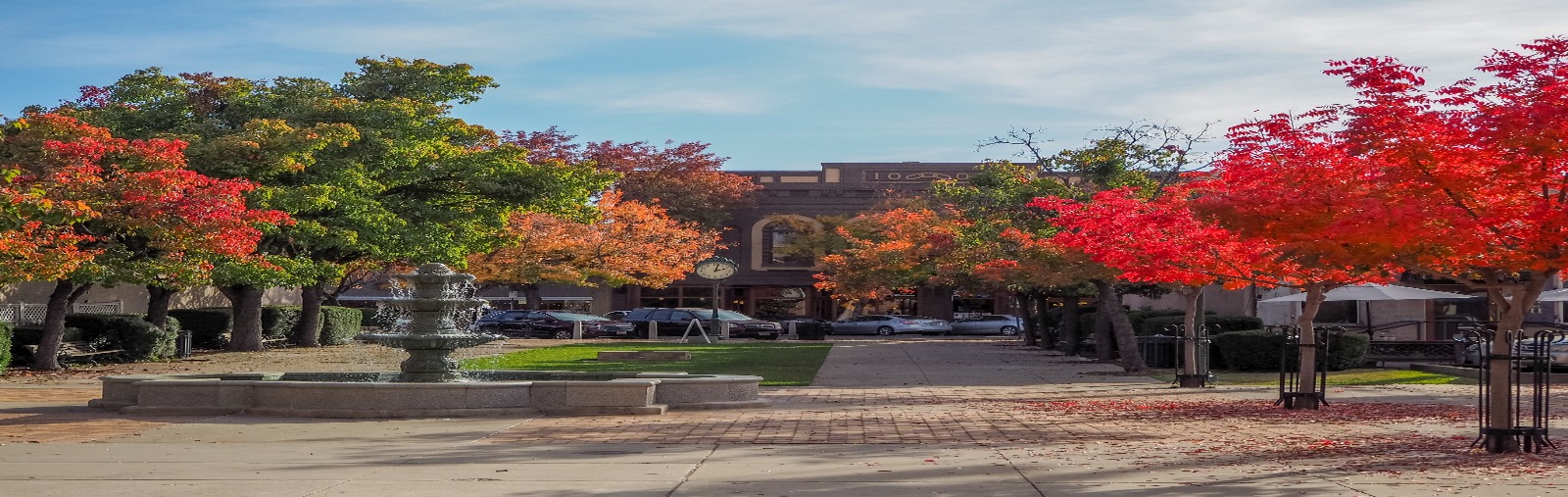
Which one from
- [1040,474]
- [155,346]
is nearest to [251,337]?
[155,346]

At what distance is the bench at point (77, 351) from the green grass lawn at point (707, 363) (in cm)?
704

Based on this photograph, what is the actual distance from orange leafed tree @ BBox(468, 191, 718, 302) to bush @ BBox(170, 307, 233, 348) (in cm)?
989

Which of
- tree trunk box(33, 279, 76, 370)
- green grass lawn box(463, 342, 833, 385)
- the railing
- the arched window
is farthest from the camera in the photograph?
the arched window

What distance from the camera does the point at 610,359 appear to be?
29.8 meters

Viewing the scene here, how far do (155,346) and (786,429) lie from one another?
20378mm

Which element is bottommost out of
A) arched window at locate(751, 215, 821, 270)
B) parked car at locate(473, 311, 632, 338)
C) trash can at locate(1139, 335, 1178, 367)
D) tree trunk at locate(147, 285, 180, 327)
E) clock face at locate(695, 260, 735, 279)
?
parked car at locate(473, 311, 632, 338)

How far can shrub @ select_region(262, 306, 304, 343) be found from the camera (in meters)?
39.3

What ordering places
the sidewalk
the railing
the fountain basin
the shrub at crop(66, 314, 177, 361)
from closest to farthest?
the sidewalk
the fountain basin
the shrub at crop(66, 314, 177, 361)
the railing

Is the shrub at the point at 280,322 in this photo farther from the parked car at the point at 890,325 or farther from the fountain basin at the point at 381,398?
the fountain basin at the point at 381,398

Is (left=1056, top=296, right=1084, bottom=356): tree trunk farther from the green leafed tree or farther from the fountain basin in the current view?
the fountain basin

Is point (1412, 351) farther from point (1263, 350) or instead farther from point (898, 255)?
point (898, 255)

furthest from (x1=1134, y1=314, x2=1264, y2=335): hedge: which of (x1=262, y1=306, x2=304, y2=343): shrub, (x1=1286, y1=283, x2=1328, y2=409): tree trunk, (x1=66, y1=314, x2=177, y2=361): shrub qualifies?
(x1=262, y1=306, x2=304, y2=343): shrub

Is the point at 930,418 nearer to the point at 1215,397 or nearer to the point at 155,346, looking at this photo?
the point at 1215,397

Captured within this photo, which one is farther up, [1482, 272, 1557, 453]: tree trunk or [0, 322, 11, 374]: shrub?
[1482, 272, 1557, 453]: tree trunk
